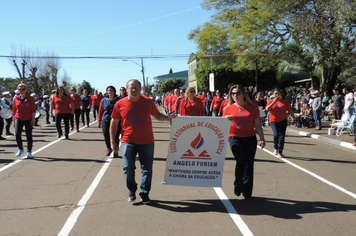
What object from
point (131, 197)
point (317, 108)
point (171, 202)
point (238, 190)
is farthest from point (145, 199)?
point (317, 108)

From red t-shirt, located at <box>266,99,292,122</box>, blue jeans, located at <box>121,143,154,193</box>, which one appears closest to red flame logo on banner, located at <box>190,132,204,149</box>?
blue jeans, located at <box>121,143,154,193</box>

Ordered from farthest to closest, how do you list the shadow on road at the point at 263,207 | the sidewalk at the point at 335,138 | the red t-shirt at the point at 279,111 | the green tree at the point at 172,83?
1. the green tree at the point at 172,83
2. the sidewalk at the point at 335,138
3. the red t-shirt at the point at 279,111
4. the shadow on road at the point at 263,207

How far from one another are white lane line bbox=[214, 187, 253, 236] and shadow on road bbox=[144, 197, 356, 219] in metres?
0.06

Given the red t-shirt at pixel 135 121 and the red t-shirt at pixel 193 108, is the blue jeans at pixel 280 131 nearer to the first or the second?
the red t-shirt at pixel 193 108

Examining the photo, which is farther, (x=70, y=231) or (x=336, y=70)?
(x=336, y=70)

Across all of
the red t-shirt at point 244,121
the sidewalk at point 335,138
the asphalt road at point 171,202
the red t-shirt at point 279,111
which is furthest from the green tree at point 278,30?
the red t-shirt at point 244,121

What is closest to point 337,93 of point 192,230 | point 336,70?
point 336,70

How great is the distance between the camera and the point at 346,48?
15.7m

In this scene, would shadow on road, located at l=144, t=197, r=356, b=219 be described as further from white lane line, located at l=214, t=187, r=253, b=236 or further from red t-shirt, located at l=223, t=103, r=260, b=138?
red t-shirt, located at l=223, t=103, r=260, b=138

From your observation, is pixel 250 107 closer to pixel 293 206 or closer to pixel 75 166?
pixel 293 206

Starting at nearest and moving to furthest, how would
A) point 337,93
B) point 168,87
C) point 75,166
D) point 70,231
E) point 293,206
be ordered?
point 70,231
point 293,206
point 75,166
point 337,93
point 168,87

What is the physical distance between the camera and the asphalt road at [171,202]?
168 inches

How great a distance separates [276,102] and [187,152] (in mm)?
4580

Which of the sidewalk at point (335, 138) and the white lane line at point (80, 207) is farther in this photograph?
the sidewalk at point (335, 138)
